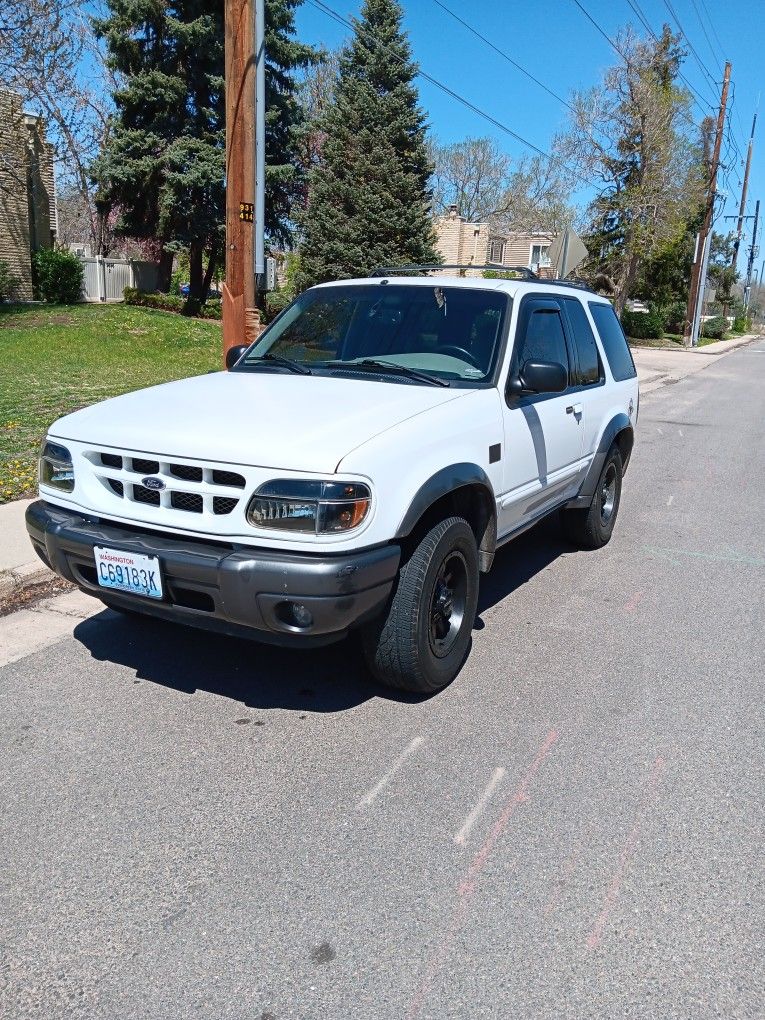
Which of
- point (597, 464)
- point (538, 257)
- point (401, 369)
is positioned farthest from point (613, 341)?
point (538, 257)

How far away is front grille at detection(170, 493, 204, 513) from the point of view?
3.49 meters

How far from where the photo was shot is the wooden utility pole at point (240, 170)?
7.99m

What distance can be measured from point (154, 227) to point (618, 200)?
1798 centimetres

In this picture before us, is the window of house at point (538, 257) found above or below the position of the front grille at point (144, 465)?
above

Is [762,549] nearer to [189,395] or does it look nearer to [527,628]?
[527,628]

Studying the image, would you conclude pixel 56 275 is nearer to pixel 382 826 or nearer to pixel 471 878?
pixel 382 826

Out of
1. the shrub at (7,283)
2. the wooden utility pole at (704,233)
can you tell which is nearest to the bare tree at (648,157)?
the wooden utility pole at (704,233)

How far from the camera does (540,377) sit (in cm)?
436

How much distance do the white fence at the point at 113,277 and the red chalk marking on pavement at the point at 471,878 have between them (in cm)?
3060

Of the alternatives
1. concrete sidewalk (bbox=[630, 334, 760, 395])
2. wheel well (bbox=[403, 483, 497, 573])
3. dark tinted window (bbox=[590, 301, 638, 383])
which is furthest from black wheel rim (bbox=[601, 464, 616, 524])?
concrete sidewalk (bbox=[630, 334, 760, 395])

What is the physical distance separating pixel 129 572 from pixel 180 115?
24586 mm

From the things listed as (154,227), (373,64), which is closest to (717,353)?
(373,64)

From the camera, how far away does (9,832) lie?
2.96m

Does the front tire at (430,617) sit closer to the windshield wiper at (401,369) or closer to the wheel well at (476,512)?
the wheel well at (476,512)
